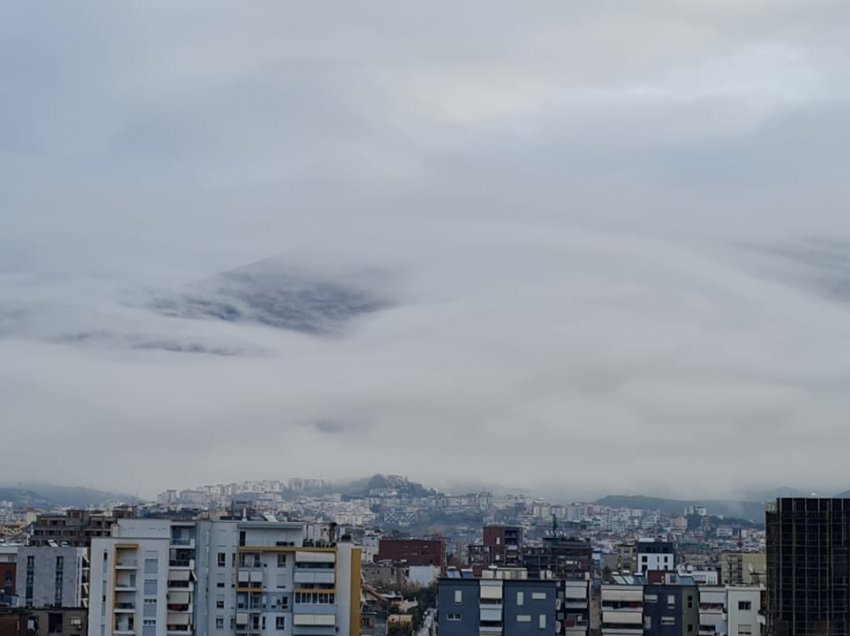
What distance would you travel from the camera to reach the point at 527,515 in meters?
154

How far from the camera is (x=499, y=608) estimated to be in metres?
28.5

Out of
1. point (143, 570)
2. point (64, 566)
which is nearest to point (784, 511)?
point (143, 570)

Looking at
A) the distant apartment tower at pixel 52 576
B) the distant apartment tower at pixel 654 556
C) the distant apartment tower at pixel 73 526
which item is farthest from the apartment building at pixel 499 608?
the distant apartment tower at pixel 654 556

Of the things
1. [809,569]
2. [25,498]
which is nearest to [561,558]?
[809,569]

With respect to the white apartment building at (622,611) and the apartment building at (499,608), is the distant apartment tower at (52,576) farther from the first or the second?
the white apartment building at (622,611)

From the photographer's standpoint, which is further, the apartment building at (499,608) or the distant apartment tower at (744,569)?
the distant apartment tower at (744,569)

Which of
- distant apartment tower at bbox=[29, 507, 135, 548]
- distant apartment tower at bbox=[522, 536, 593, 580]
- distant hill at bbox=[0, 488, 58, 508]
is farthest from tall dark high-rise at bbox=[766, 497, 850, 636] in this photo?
distant hill at bbox=[0, 488, 58, 508]

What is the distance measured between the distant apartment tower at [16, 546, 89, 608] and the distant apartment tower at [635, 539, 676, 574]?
1068 inches

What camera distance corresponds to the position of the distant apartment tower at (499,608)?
2844cm

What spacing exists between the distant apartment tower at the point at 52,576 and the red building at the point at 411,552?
33.8m

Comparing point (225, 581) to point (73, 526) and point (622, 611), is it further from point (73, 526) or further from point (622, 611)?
point (73, 526)

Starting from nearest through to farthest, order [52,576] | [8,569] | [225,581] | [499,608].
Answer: [499,608] < [225,581] < [52,576] < [8,569]

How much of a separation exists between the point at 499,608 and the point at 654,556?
37.3 metres

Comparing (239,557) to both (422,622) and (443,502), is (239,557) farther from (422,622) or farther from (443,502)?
(443,502)
